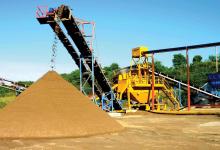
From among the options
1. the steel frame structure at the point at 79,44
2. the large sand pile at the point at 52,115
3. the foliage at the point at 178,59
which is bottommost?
the large sand pile at the point at 52,115

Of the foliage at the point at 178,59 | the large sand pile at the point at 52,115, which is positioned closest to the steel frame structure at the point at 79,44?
the large sand pile at the point at 52,115

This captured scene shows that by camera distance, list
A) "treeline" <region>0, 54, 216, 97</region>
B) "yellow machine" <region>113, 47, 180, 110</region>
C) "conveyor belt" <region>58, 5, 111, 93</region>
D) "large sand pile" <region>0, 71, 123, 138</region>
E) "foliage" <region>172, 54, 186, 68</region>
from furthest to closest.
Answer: "foliage" <region>172, 54, 186, 68</region> → "treeline" <region>0, 54, 216, 97</region> → "yellow machine" <region>113, 47, 180, 110</region> → "conveyor belt" <region>58, 5, 111, 93</region> → "large sand pile" <region>0, 71, 123, 138</region>

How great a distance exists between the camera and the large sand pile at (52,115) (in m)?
11.8

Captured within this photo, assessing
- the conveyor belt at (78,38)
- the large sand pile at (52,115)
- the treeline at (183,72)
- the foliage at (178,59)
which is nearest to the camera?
the large sand pile at (52,115)

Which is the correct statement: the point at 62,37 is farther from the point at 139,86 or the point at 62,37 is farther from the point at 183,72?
the point at 183,72

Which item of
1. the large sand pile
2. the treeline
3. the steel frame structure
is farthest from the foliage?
the large sand pile

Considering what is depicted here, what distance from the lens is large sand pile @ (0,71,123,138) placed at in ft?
38.7

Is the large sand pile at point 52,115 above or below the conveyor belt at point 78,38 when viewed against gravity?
below

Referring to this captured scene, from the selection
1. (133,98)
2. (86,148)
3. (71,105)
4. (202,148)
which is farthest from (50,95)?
(133,98)

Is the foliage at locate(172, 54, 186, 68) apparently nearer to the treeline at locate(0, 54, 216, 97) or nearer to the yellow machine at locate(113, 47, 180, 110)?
the treeline at locate(0, 54, 216, 97)

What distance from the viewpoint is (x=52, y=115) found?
40.9 feet

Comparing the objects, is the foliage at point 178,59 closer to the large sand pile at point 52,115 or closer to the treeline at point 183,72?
the treeline at point 183,72

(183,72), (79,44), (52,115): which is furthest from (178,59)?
(52,115)

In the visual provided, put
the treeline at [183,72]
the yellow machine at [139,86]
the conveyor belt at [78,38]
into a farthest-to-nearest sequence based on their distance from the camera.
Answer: the treeline at [183,72] < the yellow machine at [139,86] < the conveyor belt at [78,38]
